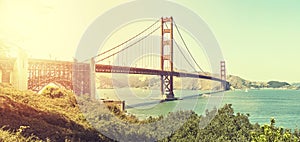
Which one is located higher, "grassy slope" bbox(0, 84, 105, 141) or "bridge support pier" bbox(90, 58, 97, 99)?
"bridge support pier" bbox(90, 58, 97, 99)

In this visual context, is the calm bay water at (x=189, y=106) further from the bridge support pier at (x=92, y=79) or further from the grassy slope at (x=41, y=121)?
the grassy slope at (x=41, y=121)

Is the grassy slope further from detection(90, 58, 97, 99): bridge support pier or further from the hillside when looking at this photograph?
detection(90, 58, 97, 99): bridge support pier

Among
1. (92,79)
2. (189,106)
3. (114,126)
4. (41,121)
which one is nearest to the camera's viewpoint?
(41,121)

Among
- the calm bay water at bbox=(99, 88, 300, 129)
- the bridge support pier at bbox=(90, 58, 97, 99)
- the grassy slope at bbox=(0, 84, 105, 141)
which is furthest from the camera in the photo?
the calm bay water at bbox=(99, 88, 300, 129)

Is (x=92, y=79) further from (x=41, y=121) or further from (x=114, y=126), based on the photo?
(x=41, y=121)

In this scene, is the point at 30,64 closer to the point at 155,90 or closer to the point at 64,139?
the point at 64,139

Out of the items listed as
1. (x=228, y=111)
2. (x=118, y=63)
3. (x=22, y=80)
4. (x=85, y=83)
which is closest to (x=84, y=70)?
(x=85, y=83)

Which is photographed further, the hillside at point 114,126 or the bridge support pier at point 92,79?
the bridge support pier at point 92,79

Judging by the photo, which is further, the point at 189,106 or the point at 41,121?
the point at 189,106

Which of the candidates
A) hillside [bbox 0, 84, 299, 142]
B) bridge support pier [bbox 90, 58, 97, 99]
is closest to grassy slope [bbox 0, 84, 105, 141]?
hillside [bbox 0, 84, 299, 142]

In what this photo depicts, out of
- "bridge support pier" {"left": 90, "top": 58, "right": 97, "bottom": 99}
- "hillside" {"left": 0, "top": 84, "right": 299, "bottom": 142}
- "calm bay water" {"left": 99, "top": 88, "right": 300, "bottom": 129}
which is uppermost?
"bridge support pier" {"left": 90, "top": 58, "right": 97, "bottom": 99}

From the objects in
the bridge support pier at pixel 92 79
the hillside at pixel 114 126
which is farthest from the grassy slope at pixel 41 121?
the bridge support pier at pixel 92 79

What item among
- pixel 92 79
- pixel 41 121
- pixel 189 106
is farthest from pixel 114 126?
pixel 189 106
